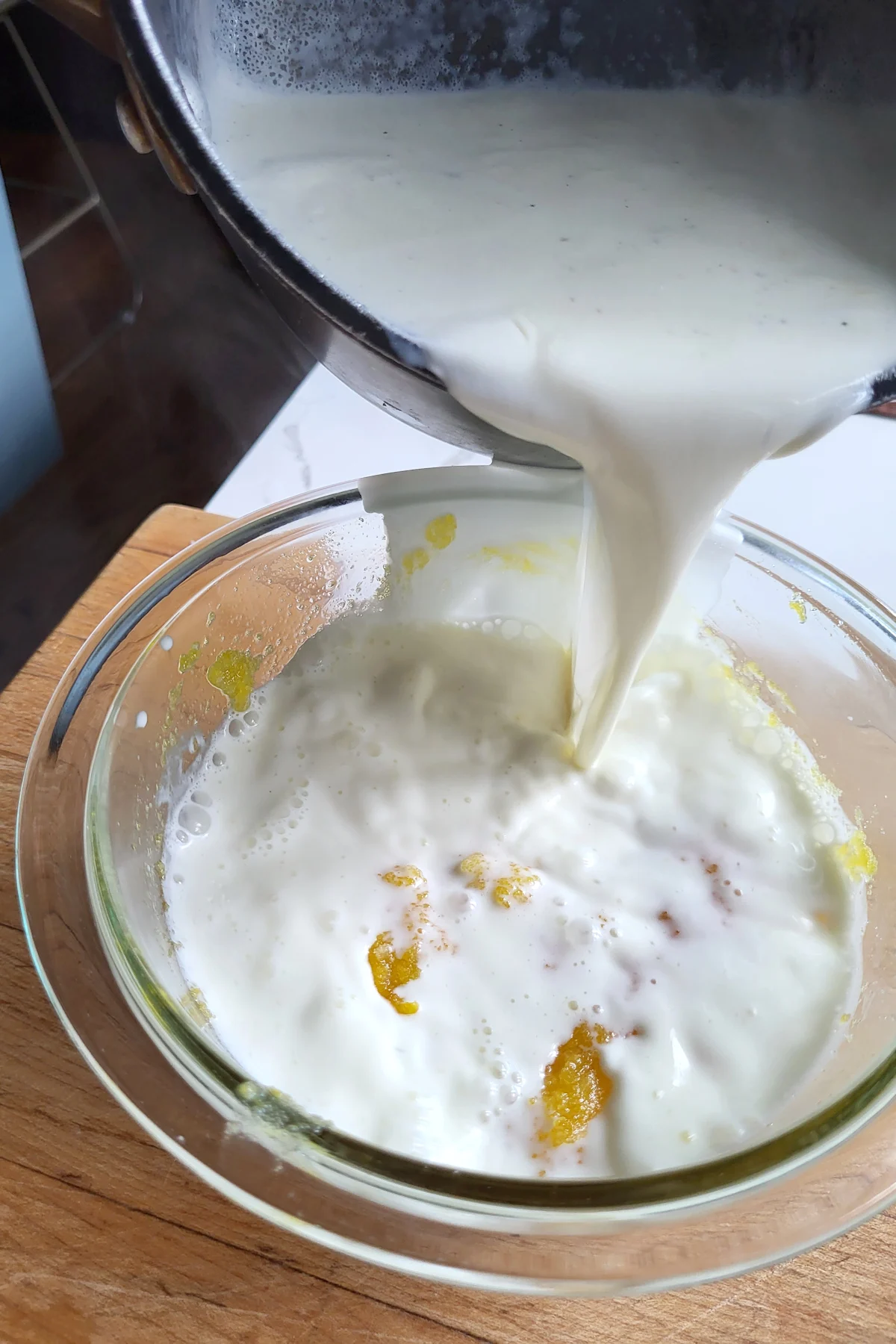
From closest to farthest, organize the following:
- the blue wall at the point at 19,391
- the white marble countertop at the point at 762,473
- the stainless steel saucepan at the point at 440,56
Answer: the stainless steel saucepan at the point at 440,56, the blue wall at the point at 19,391, the white marble countertop at the point at 762,473

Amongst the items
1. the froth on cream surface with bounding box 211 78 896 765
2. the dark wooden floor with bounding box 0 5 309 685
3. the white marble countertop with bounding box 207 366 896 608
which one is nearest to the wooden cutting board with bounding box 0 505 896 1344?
the froth on cream surface with bounding box 211 78 896 765

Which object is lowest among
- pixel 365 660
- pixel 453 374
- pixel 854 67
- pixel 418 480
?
pixel 365 660

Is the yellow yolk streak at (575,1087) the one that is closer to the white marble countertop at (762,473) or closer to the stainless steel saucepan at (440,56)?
the stainless steel saucepan at (440,56)

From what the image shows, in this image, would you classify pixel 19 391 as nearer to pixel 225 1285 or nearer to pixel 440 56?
pixel 440 56

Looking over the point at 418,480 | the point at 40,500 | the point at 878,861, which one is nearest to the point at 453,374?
the point at 418,480

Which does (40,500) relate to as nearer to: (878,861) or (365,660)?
(365,660)

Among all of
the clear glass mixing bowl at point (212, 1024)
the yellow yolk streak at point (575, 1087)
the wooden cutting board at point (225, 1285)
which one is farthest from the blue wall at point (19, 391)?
the yellow yolk streak at point (575, 1087)
